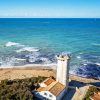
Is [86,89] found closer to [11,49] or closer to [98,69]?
[98,69]

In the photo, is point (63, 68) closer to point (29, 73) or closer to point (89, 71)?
point (29, 73)

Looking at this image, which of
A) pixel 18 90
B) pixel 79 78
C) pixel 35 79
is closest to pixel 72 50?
pixel 79 78

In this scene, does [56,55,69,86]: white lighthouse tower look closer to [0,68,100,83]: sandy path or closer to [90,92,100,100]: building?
[90,92,100,100]: building

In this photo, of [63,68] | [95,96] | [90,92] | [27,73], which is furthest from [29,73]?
[95,96]

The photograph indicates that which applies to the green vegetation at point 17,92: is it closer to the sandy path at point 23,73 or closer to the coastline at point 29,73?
the coastline at point 29,73

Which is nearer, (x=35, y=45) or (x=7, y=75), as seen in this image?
(x=7, y=75)

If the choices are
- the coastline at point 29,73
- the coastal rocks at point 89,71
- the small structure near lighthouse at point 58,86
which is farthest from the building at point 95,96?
the coastal rocks at point 89,71
